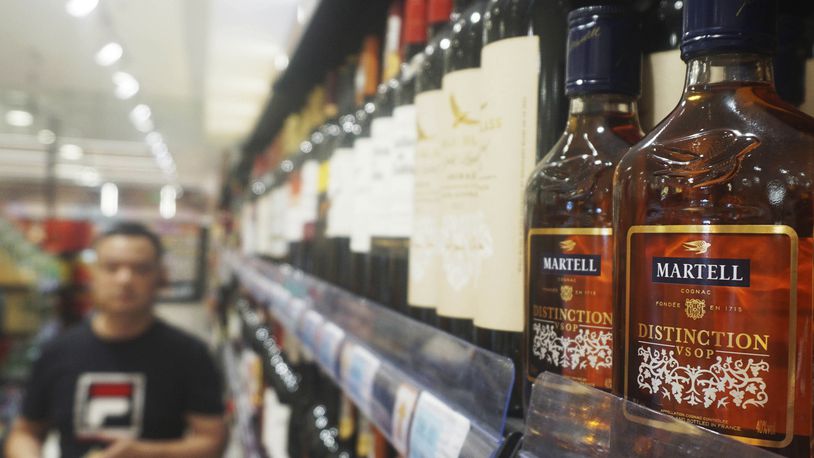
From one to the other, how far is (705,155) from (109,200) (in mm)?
14424

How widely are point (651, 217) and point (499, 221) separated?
223 mm

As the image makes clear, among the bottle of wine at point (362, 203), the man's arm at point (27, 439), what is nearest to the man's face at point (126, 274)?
the man's arm at point (27, 439)

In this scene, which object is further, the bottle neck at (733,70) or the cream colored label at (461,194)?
the cream colored label at (461,194)

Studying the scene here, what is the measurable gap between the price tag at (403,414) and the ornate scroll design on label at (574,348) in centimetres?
18

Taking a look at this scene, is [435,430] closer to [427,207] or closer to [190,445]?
[427,207]

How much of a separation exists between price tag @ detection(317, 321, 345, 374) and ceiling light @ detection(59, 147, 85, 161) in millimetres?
9199

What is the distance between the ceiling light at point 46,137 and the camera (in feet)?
24.4

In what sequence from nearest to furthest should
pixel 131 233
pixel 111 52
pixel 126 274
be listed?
pixel 126 274
pixel 131 233
pixel 111 52

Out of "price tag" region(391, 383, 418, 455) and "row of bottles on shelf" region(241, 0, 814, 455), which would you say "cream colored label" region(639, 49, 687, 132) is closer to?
"row of bottles on shelf" region(241, 0, 814, 455)

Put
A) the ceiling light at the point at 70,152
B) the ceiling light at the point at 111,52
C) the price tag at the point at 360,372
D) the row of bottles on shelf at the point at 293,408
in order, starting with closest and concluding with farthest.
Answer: the price tag at the point at 360,372
the row of bottles on shelf at the point at 293,408
the ceiling light at the point at 111,52
the ceiling light at the point at 70,152

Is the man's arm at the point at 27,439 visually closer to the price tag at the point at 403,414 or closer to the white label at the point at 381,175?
the white label at the point at 381,175

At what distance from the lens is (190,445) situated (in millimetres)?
2217

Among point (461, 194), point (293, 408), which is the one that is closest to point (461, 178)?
point (461, 194)

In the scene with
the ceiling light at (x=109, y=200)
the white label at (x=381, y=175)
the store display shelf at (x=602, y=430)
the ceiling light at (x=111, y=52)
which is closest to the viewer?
the store display shelf at (x=602, y=430)
